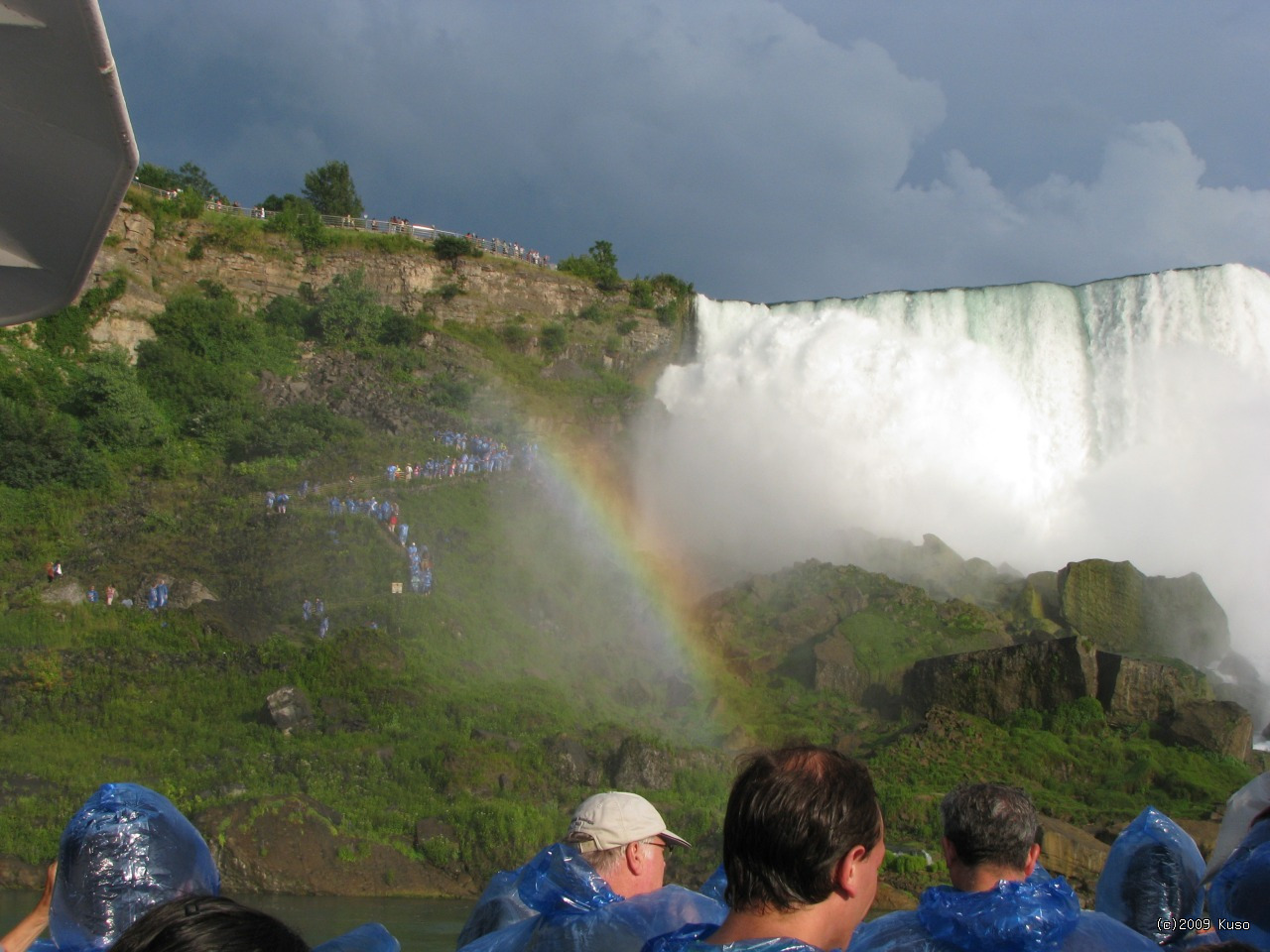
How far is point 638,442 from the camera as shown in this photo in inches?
1893

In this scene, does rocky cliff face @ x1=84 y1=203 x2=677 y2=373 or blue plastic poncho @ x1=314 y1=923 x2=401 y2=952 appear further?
rocky cliff face @ x1=84 y1=203 x2=677 y2=373

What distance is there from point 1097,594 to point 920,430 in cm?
1323

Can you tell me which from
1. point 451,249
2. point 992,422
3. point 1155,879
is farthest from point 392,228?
point 1155,879

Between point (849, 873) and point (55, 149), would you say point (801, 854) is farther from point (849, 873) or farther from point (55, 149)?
point (55, 149)

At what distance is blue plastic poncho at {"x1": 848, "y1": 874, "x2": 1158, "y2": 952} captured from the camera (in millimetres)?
3191

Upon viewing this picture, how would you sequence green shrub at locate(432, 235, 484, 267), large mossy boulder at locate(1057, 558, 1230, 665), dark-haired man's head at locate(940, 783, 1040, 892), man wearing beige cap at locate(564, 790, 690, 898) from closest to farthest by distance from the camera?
dark-haired man's head at locate(940, 783, 1040, 892) < man wearing beige cap at locate(564, 790, 690, 898) < large mossy boulder at locate(1057, 558, 1230, 665) < green shrub at locate(432, 235, 484, 267)

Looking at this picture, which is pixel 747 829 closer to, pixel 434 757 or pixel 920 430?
pixel 434 757

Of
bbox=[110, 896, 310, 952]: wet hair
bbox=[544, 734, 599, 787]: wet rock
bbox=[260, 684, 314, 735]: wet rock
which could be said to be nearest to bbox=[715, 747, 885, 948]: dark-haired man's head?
bbox=[110, 896, 310, 952]: wet hair

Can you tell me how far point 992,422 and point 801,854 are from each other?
45811mm

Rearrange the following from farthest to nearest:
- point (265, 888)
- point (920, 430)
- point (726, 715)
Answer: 1. point (920, 430)
2. point (726, 715)
3. point (265, 888)

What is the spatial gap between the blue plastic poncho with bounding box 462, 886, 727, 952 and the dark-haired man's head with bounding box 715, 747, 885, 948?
0.68 meters

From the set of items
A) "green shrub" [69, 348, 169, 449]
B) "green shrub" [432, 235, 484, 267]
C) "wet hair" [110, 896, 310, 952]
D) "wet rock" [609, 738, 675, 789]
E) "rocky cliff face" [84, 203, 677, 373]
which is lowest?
"wet rock" [609, 738, 675, 789]

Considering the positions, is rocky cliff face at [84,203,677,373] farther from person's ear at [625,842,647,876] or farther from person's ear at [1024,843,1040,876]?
person's ear at [1024,843,1040,876]

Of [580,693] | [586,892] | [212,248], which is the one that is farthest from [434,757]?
[212,248]
